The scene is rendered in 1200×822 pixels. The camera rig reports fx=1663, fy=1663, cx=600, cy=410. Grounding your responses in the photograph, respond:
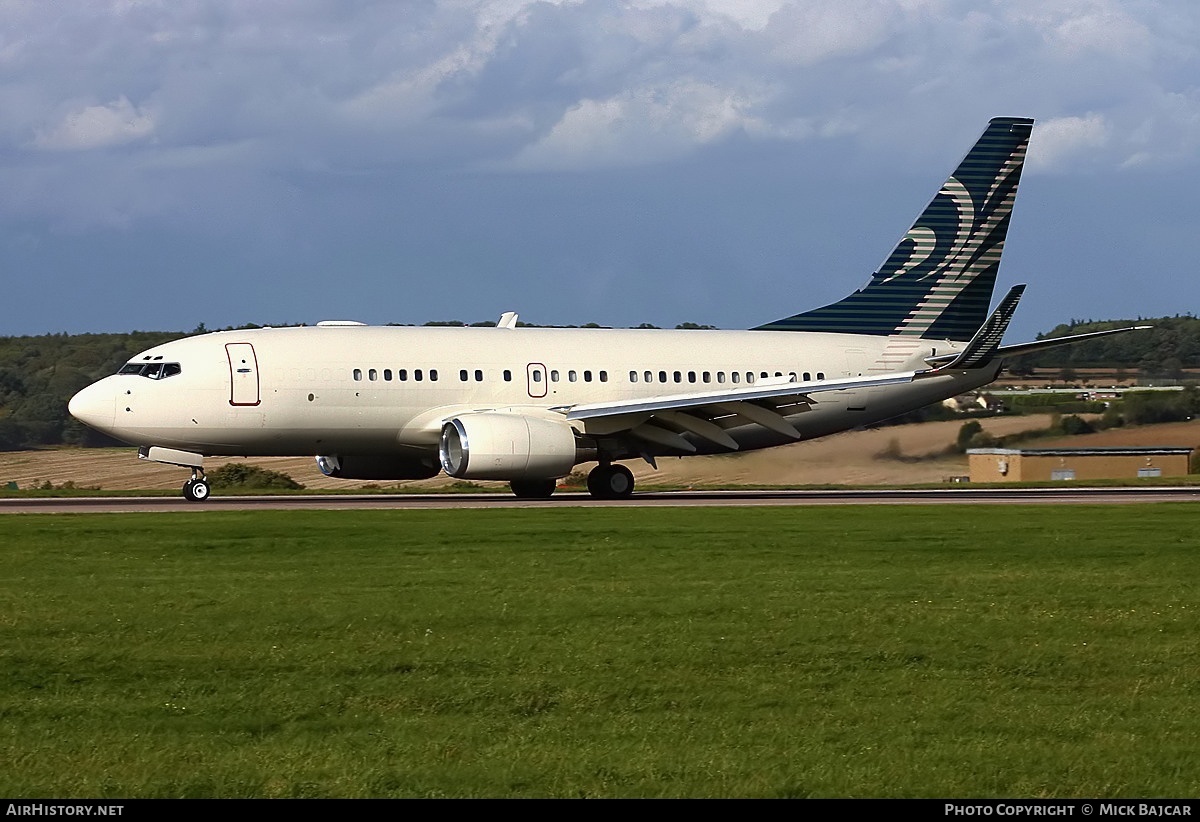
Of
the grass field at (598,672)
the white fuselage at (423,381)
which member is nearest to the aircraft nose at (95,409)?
the white fuselage at (423,381)

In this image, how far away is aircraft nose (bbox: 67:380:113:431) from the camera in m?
33.9

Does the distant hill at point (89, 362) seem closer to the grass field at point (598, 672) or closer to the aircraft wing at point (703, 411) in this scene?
the aircraft wing at point (703, 411)

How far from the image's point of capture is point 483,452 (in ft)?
111

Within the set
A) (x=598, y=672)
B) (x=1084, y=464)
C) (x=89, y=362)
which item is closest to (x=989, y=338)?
(x=1084, y=464)

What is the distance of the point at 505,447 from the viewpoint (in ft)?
112

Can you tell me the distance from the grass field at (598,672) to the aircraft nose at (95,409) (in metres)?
13.6

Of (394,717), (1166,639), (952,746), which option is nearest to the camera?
(952,746)

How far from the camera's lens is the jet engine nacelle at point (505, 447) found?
33875 millimetres

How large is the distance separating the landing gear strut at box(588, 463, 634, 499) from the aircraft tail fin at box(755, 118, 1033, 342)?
6498 mm

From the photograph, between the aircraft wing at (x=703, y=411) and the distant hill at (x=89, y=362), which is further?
the distant hill at (x=89, y=362)

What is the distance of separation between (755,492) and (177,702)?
32.0m

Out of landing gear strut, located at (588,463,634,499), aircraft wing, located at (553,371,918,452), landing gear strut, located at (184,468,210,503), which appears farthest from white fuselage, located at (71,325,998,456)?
landing gear strut, located at (588,463,634,499)
